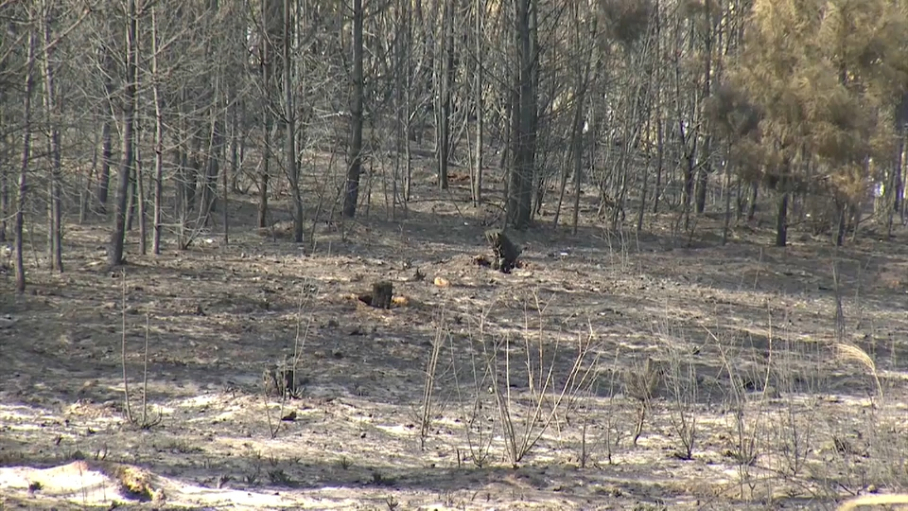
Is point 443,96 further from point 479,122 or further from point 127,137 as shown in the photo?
point 127,137

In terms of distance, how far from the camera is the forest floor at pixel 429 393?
5348mm

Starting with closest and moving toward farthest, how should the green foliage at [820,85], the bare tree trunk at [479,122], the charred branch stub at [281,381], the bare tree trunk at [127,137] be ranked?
1. the charred branch stub at [281,381]
2. the bare tree trunk at [127,137]
3. the green foliage at [820,85]
4. the bare tree trunk at [479,122]

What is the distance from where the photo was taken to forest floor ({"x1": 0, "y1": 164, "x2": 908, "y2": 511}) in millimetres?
5348

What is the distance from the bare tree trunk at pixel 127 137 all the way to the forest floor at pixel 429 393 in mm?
382

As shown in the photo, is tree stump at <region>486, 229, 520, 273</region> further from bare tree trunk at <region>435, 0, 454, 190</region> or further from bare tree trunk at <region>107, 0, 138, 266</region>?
bare tree trunk at <region>435, 0, 454, 190</region>

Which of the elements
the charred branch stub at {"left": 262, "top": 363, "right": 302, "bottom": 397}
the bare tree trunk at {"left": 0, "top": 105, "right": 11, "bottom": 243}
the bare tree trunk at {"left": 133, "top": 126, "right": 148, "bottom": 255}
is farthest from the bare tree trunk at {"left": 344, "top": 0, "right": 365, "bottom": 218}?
the charred branch stub at {"left": 262, "top": 363, "right": 302, "bottom": 397}

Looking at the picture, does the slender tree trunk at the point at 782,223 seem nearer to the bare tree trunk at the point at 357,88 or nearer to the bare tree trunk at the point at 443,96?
the bare tree trunk at the point at 443,96

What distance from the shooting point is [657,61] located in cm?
1928

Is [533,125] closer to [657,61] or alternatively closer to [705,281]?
[657,61]

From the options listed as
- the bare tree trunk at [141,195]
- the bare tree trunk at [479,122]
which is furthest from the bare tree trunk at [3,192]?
the bare tree trunk at [479,122]

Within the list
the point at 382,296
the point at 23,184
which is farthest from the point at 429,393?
the point at 23,184

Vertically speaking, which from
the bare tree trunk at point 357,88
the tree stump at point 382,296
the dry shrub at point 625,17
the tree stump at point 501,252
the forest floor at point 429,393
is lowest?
the forest floor at point 429,393

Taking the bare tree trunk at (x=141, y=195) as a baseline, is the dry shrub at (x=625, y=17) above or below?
above

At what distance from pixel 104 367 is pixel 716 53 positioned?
16.7m
